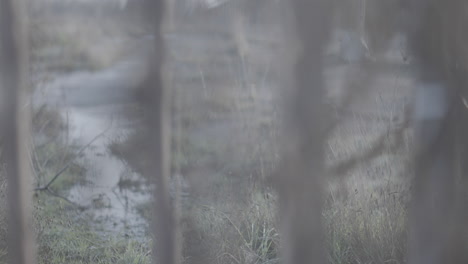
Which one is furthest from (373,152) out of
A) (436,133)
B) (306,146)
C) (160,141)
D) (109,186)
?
(109,186)

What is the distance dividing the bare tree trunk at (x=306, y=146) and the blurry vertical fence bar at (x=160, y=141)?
1.17ft

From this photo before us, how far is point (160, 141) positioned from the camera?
6.14 feet

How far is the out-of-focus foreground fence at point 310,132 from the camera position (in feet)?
5.81

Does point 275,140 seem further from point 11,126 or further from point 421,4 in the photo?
point 11,126

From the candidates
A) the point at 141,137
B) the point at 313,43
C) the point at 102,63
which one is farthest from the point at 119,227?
the point at 102,63

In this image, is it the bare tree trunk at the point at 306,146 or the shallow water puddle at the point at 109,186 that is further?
the shallow water puddle at the point at 109,186

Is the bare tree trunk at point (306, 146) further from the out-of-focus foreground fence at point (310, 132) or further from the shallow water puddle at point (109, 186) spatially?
the shallow water puddle at point (109, 186)

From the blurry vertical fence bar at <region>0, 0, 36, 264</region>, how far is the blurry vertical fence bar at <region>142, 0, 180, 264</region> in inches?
19.1

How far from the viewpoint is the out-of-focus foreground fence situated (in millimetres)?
1770

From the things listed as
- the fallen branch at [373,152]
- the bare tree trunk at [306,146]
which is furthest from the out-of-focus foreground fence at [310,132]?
the fallen branch at [373,152]

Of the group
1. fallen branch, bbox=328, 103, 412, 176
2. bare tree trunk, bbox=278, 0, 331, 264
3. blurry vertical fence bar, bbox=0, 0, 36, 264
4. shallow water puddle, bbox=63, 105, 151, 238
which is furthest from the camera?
shallow water puddle, bbox=63, 105, 151, 238

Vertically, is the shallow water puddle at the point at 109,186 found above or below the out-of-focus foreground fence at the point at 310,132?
below

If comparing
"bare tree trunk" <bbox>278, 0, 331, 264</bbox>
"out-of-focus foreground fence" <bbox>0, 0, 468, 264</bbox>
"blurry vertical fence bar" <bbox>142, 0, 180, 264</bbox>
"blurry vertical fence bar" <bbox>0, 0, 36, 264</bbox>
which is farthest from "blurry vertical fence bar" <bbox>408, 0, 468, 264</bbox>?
"blurry vertical fence bar" <bbox>0, 0, 36, 264</bbox>

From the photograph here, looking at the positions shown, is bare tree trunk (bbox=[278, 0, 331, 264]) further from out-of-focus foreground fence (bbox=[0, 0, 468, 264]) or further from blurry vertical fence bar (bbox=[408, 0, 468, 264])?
blurry vertical fence bar (bbox=[408, 0, 468, 264])
